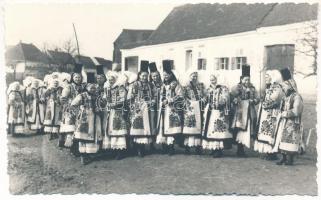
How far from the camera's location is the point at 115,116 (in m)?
6.23

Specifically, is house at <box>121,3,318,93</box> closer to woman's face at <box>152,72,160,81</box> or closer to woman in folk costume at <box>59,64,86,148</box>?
woman's face at <box>152,72,160,81</box>

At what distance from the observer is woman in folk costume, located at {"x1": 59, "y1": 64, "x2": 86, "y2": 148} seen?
20.5ft

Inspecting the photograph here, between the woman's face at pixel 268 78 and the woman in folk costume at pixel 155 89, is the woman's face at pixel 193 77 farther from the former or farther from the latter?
the woman's face at pixel 268 78

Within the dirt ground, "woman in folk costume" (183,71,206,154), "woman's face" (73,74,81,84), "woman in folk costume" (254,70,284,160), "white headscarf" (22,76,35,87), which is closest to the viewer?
the dirt ground

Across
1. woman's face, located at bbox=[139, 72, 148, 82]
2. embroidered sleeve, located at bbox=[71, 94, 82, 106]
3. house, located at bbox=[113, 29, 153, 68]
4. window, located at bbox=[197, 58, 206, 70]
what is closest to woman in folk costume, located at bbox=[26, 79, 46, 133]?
embroidered sleeve, located at bbox=[71, 94, 82, 106]

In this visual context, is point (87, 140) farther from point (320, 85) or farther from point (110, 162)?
point (320, 85)

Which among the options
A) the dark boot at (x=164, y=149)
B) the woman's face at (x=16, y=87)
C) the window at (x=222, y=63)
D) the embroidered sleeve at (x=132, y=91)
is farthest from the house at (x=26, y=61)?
the window at (x=222, y=63)

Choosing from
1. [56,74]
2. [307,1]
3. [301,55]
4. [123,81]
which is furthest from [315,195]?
[56,74]

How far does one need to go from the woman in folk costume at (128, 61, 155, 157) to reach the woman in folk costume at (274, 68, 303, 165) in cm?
198

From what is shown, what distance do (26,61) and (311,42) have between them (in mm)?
4456

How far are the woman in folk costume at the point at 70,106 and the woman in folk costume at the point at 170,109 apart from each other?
1.28 m

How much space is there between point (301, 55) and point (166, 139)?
8.06ft

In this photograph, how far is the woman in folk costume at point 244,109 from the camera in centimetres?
627

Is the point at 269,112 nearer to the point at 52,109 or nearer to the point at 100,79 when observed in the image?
the point at 100,79
